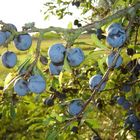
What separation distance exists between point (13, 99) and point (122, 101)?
3.64ft

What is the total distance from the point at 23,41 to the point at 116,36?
32 centimetres

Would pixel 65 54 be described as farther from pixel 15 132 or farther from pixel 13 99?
pixel 15 132

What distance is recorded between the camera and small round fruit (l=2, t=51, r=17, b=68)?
1215 mm

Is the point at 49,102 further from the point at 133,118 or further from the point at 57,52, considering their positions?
the point at 57,52

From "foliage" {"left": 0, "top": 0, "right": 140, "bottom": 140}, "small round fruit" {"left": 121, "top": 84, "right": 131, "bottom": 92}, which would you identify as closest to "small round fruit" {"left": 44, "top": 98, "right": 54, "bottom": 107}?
"foliage" {"left": 0, "top": 0, "right": 140, "bottom": 140}

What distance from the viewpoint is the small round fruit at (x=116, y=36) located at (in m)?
1.20

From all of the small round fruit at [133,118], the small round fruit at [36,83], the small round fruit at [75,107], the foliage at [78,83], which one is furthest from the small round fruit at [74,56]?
the small round fruit at [133,118]

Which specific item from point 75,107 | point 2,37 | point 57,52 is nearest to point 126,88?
point 75,107

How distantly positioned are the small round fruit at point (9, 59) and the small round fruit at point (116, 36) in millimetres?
333

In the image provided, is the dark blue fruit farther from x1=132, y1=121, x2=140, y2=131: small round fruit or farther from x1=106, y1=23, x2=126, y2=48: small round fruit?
x1=106, y1=23, x2=126, y2=48: small round fruit

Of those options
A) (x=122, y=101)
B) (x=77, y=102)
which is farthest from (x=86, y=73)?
(x=77, y=102)

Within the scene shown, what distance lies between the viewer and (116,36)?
3.91ft

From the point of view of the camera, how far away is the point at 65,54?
1.14 meters

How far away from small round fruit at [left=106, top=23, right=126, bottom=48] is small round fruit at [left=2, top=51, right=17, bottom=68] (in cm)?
33
